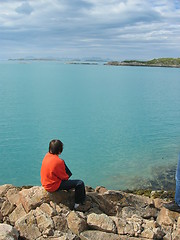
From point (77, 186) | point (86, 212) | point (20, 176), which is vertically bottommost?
point (20, 176)

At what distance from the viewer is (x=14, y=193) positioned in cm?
753

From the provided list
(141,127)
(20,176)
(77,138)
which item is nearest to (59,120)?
(77,138)

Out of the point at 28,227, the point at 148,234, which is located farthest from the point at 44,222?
the point at 148,234

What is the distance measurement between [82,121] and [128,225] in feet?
70.5

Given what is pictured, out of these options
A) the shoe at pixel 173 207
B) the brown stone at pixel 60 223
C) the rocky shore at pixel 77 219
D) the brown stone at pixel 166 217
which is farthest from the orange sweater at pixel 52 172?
the shoe at pixel 173 207

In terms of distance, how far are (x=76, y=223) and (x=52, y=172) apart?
1337mm

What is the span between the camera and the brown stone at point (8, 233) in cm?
483

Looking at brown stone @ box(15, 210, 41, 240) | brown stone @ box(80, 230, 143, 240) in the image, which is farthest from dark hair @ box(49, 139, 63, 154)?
brown stone @ box(80, 230, 143, 240)

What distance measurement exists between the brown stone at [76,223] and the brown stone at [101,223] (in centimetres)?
15

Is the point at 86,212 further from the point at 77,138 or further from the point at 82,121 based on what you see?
the point at 82,121

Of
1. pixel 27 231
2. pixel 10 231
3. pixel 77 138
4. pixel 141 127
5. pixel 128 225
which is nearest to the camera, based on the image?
pixel 10 231

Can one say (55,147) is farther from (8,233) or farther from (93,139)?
(93,139)

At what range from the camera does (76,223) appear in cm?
568

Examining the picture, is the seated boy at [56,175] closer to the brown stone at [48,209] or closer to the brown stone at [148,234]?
the brown stone at [48,209]
